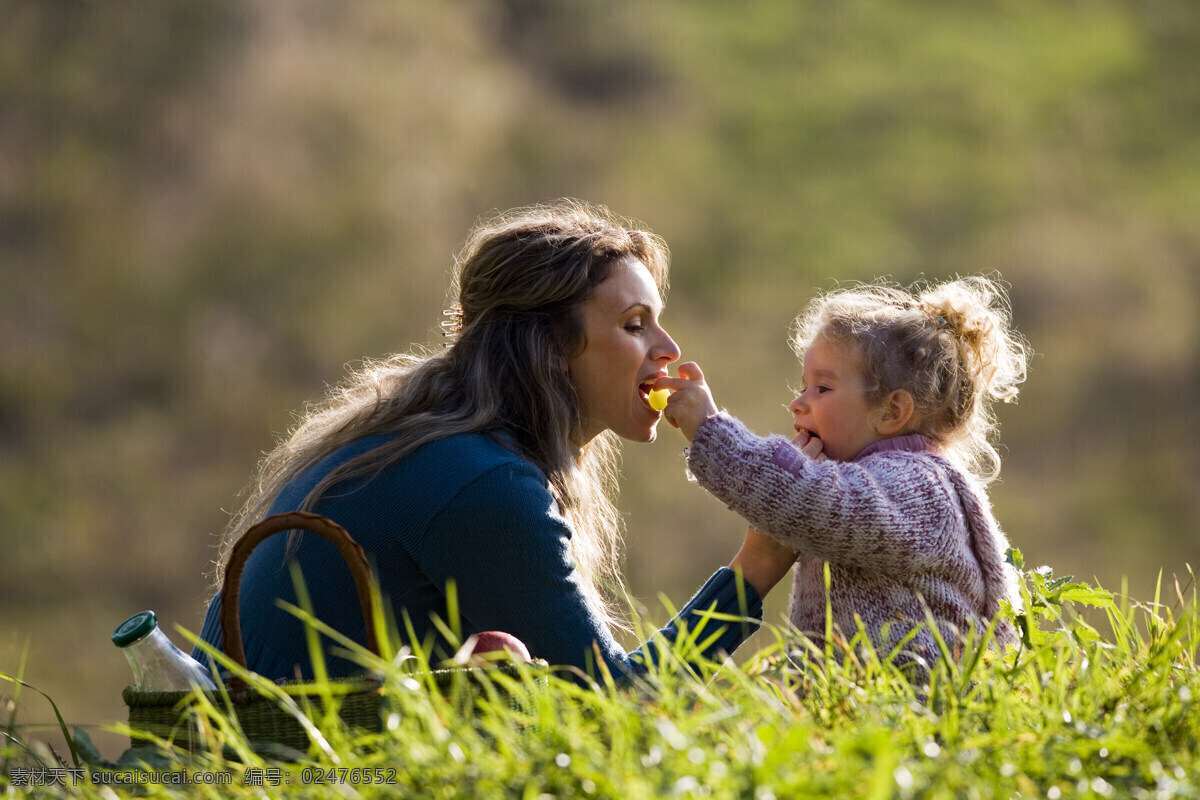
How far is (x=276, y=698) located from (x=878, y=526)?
1.32m

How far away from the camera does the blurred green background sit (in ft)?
40.4

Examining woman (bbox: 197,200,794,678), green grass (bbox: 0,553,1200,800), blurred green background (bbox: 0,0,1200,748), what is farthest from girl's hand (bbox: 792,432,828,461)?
blurred green background (bbox: 0,0,1200,748)

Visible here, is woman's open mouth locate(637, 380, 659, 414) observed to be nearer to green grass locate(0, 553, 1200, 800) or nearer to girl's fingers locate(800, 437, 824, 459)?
girl's fingers locate(800, 437, 824, 459)

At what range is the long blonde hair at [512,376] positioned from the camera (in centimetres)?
311

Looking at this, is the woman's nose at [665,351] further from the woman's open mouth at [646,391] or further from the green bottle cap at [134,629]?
the green bottle cap at [134,629]

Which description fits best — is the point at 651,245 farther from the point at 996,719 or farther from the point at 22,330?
the point at 22,330

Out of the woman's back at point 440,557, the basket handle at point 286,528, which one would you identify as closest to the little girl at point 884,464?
the woman's back at point 440,557

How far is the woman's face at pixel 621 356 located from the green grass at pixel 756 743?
108 centimetres

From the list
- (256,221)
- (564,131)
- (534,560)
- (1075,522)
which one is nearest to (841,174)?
(564,131)

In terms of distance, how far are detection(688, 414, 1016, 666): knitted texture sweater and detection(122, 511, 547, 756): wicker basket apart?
2.67ft

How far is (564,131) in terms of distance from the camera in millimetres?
15312

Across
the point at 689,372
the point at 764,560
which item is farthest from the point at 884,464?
the point at 689,372

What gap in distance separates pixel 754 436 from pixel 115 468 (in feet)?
35.6

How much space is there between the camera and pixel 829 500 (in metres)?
2.74
